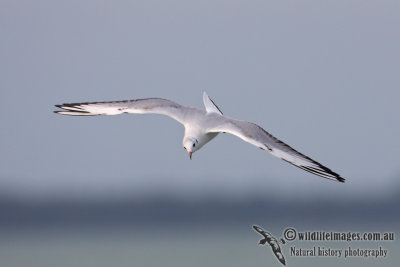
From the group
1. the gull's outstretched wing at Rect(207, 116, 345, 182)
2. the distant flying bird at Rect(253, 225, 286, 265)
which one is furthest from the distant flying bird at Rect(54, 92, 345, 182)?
the distant flying bird at Rect(253, 225, 286, 265)

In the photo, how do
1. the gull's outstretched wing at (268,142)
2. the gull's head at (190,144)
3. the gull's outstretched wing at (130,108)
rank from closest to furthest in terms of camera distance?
the gull's outstretched wing at (268,142), the gull's head at (190,144), the gull's outstretched wing at (130,108)

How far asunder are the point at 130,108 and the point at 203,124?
120 centimetres

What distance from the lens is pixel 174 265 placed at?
36.7m

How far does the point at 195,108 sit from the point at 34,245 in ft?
98.6

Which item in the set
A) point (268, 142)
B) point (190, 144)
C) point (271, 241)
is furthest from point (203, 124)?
point (271, 241)

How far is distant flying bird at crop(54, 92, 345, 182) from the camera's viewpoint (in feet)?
47.4

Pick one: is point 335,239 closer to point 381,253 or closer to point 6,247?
point 381,253

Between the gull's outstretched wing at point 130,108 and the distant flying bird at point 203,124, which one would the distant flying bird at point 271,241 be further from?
the gull's outstretched wing at point 130,108

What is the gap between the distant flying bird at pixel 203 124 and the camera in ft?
47.4

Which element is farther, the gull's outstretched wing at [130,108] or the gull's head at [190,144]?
the gull's outstretched wing at [130,108]

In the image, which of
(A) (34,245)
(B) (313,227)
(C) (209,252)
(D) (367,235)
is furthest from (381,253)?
(A) (34,245)

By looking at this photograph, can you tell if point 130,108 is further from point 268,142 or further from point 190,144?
point 268,142

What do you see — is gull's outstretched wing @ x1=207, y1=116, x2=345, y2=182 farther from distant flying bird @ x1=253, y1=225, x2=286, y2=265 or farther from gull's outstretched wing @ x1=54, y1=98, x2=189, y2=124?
distant flying bird @ x1=253, y1=225, x2=286, y2=265

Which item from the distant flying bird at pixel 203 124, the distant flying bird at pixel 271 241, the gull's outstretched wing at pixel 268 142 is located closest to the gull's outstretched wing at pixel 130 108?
the distant flying bird at pixel 203 124
